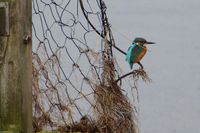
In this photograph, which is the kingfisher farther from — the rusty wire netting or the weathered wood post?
the weathered wood post

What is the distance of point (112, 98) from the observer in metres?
3.55

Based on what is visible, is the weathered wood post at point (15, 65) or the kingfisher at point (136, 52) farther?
the kingfisher at point (136, 52)

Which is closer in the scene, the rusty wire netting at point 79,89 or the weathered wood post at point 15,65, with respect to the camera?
the weathered wood post at point 15,65

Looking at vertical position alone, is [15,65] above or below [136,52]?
below

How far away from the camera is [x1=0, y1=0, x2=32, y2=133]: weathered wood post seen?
2469mm

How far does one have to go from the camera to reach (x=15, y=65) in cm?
250

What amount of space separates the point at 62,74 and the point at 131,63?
39cm

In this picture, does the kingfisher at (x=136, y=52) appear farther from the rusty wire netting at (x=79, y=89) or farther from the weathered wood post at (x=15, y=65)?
the weathered wood post at (x=15, y=65)

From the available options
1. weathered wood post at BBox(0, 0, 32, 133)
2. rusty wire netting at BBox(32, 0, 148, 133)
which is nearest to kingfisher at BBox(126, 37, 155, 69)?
rusty wire netting at BBox(32, 0, 148, 133)

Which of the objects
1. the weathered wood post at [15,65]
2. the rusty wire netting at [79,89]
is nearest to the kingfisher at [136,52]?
the rusty wire netting at [79,89]

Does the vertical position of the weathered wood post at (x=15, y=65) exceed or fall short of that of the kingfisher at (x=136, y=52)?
it falls short

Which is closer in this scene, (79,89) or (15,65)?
(15,65)

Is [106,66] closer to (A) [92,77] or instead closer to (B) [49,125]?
(A) [92,77]

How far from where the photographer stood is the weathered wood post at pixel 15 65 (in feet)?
8.10
